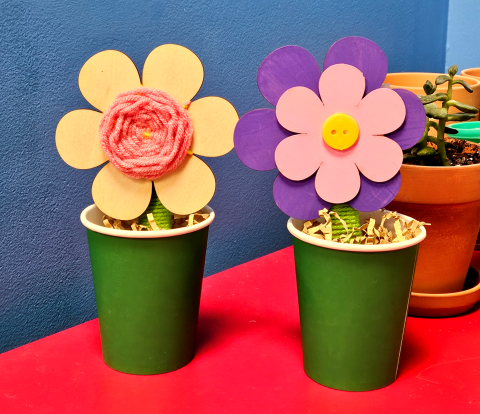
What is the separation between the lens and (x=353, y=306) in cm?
72

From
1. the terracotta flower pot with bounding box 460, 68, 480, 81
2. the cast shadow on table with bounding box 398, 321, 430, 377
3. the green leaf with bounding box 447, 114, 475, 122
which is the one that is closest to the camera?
the cast shadow on table with bounding box 398, 321, 430, 377

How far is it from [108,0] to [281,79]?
34 centimetres

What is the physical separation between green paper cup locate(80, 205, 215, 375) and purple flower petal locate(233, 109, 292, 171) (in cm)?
11

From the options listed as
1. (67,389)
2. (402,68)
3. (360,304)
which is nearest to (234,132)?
(360,304)

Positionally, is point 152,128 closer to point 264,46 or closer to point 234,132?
point 234,132

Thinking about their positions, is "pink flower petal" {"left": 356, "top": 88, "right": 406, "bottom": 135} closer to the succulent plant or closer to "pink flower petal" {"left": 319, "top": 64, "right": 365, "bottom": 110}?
"pink flower petal" {"left": 319, "top": 64, "right": 365, "bottom": 110}

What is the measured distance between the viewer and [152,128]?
0.77 metres

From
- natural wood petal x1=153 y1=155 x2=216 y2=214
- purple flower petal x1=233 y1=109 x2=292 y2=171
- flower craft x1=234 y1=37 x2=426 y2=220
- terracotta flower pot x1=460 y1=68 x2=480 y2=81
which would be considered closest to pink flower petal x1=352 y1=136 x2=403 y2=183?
flower craft x1=234 y1=37 x2=426 y2=220

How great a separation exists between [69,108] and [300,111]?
37cm

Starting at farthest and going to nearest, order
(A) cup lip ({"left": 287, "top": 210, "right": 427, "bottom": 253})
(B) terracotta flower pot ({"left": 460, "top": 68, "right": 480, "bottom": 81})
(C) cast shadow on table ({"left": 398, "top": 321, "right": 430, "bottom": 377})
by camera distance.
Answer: (B) terracotta flower pot ({"left": 460, "top": 68, "right": 480, "bottom": 81}) → (C) cast shadow on table ({"left": 398, "top": 321, "right": 430, "bottom": 377}) → (A) cup lip ({"left": 287, "top": 210, "right": 427, "bottom": 253})

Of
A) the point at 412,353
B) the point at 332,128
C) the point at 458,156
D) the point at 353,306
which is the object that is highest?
the point at 332,128

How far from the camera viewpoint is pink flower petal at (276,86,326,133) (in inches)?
29.4

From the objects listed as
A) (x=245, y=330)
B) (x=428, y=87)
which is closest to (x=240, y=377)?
(x=245, y=330)

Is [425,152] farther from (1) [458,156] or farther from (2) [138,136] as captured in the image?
(2) [138,136]
